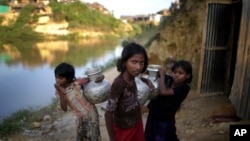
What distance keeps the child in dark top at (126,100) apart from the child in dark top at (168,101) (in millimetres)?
271

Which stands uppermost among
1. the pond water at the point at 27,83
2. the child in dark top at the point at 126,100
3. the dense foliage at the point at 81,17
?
the dense foliage at the point at 81,17

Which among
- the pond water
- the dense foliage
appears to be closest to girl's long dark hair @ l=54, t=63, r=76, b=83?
the pond water

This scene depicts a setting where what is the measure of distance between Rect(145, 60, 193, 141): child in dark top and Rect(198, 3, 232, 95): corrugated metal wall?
2524 mm

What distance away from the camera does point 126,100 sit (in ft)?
6.40

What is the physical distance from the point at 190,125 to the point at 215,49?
1372mm

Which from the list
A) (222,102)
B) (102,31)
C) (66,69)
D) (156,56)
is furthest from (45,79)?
(102,31)

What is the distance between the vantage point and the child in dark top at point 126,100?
1858 millimetres

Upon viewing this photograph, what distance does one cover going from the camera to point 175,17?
7.44 meters

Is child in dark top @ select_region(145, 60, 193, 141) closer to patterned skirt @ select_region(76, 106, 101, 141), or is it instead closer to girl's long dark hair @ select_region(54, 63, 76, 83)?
patterned skirt @ select_region(76, 106, 101, 141)

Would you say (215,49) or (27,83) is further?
(27,83)

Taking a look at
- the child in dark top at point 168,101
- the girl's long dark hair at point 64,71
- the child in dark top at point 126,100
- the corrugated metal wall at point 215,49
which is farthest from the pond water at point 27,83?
the child in dark top at point 126,100

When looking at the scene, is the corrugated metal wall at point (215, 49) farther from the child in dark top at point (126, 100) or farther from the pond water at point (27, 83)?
the pond water at point (27, 83)

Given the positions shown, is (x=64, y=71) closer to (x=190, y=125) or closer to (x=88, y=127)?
(x=88, y=127)

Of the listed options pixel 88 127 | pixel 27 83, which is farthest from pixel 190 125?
pixel 27 83
